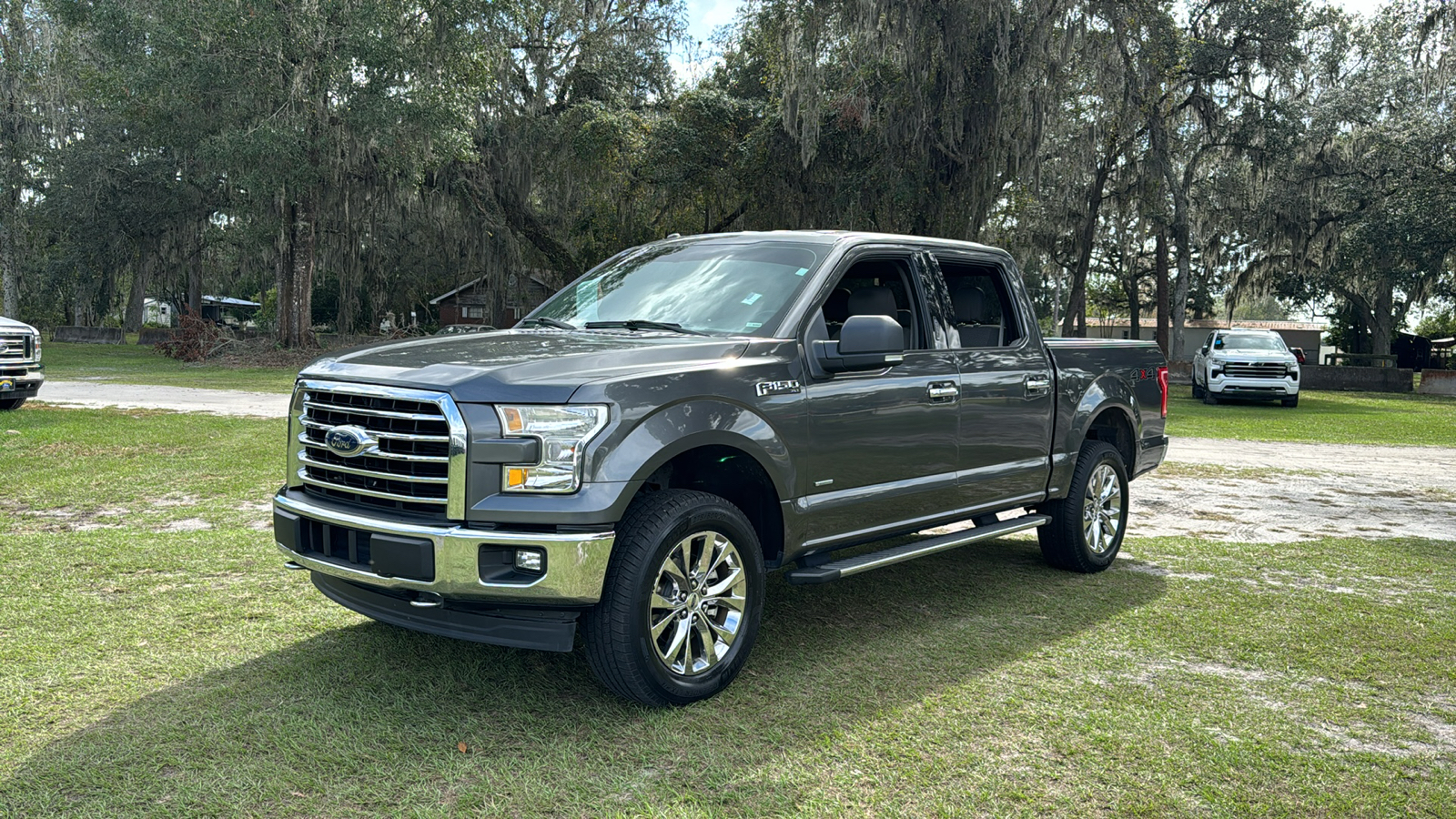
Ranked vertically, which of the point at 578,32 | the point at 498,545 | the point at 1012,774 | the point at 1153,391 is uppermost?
the point at 578,32

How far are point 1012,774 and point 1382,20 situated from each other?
40.8m

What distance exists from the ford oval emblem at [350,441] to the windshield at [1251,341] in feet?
82.2

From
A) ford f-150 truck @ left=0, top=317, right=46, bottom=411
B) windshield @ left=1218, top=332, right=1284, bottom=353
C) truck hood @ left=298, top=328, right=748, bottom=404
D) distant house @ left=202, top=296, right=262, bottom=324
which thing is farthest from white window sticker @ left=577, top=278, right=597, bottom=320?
distant house @ left=202, top=296, right=262, bottom=324

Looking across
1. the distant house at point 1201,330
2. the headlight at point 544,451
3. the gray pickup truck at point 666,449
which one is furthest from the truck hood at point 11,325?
the distant house at point 1201,330

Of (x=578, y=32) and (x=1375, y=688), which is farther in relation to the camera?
(x=578, y=32)

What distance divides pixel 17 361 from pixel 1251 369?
23708 millimetres

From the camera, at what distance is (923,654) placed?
5137mm

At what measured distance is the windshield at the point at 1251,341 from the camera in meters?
25.4

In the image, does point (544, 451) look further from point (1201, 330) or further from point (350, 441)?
point (1201, 330)

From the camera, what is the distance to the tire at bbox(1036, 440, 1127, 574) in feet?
22.3

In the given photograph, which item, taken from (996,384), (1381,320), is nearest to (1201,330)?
(1381,320)

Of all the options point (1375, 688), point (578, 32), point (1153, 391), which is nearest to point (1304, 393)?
point (578, 32)

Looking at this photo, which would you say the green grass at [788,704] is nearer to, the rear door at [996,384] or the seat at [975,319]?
the rear door at [996,384]

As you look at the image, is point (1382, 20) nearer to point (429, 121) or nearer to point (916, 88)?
point (916, 88)
